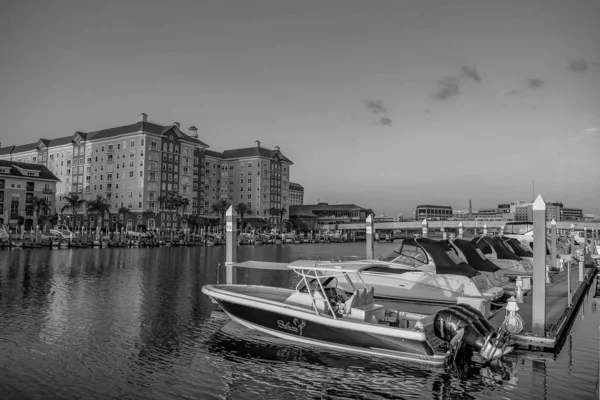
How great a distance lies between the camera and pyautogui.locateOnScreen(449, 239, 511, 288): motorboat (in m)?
23.3

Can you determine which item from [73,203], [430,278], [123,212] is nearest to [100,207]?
[123,212]

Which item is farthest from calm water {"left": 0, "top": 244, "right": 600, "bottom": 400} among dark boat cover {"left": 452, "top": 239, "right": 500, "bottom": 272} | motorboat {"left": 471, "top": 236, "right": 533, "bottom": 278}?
motorboat {"left": 471, "top": 236, "right": 533, "bottom": 278}

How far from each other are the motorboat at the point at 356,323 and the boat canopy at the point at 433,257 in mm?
6474

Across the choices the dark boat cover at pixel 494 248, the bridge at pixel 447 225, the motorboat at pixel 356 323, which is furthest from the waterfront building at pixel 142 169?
the motorboat at pixel 356 323

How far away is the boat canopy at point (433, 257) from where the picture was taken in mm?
20812

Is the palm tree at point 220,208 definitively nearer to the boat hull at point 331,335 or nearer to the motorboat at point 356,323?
the motorboat at point 356,323

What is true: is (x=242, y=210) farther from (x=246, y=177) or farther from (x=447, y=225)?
(x=447, y=225)

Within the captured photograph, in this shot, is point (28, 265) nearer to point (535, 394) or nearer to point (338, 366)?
point (338, 366)

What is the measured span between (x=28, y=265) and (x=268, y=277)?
913 inches

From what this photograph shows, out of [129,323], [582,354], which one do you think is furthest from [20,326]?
[582,354]

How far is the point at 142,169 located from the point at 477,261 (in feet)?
291

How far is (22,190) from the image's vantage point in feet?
294

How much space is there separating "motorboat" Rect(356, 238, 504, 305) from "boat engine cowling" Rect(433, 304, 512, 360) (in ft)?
22.5

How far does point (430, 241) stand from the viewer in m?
22.8
